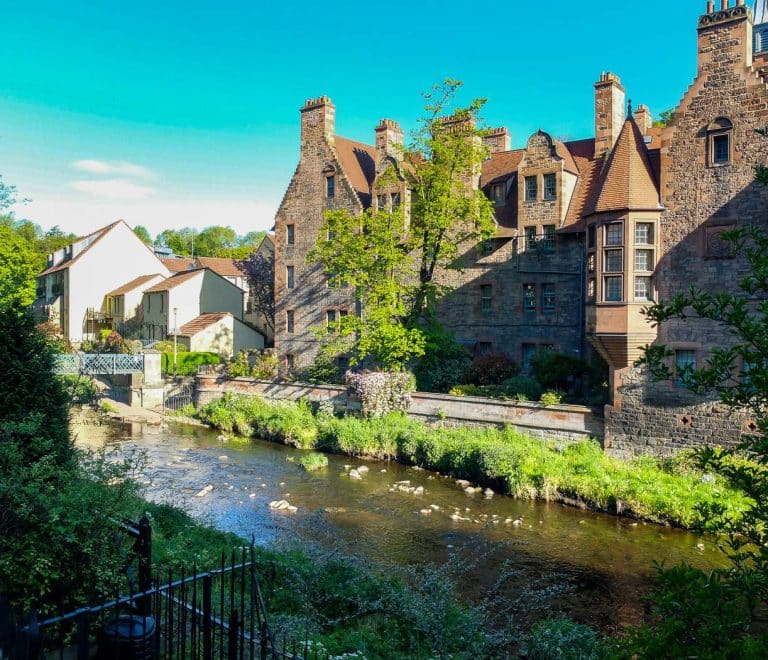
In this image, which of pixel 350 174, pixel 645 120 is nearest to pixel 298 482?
pixel 350 174

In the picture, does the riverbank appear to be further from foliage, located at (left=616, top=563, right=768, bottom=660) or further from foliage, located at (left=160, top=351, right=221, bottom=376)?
foliage, located at (left=160, top=351, right=221, bottom=376)

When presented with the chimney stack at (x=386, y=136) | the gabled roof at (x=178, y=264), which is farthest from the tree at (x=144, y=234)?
the chimney stack at (x=386, y=136)

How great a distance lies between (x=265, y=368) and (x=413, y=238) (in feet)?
40.1

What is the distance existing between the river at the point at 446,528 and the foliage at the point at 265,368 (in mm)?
9980

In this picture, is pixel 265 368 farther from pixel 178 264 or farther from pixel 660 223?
pixel 178 264

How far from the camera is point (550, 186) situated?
30828 millimetres

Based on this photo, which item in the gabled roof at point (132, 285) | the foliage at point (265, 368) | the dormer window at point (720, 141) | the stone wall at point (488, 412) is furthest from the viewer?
the gabled roof at point (132, 285)

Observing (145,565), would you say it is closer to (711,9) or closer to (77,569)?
(77,569)

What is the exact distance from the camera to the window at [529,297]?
1236 inches

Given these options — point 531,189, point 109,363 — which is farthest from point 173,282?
point 531,189

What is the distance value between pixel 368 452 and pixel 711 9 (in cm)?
1986

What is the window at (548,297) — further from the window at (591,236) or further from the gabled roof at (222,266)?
the gabled roof at (222,266)

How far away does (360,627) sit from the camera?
1109 centimetres

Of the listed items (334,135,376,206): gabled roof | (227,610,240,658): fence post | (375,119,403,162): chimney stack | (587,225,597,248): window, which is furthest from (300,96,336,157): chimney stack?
(227,610,240,658): fence post
